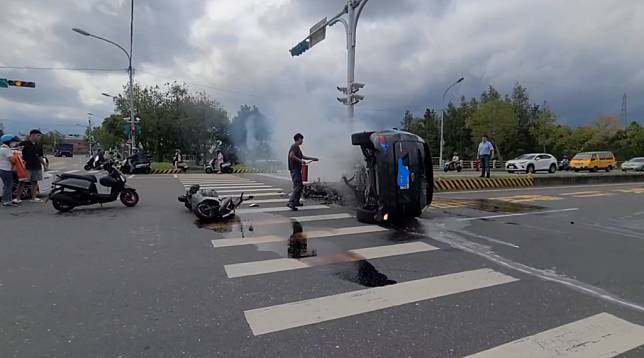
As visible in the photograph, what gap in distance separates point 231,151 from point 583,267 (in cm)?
3228

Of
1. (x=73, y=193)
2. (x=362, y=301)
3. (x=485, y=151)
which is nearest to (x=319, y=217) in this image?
(x=362, y=301)

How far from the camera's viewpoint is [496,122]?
54969 millimetres

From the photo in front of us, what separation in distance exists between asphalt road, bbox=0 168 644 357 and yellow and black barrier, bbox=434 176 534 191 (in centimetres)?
757

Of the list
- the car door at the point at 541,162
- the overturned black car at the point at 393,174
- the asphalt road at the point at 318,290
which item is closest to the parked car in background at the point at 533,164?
the car door at the point at 541,162

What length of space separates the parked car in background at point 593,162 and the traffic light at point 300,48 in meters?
28.7

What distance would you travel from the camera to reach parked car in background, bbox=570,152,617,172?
3303cm

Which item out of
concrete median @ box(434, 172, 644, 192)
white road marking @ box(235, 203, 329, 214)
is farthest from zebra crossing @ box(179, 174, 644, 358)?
concrete median @ box(434, 172, 644, 192)

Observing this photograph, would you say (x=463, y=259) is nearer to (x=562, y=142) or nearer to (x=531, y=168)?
(x=531, y=168)

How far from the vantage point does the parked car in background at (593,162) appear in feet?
108

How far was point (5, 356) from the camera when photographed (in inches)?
107

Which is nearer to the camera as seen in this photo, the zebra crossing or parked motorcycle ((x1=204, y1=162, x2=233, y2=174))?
the zebra crossing

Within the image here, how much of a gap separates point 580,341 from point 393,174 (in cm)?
413

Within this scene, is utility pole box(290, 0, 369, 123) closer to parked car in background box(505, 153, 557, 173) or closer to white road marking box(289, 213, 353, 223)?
white road marking box(289, 213, 353, 223)

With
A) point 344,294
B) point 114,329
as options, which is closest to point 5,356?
point 114,329
